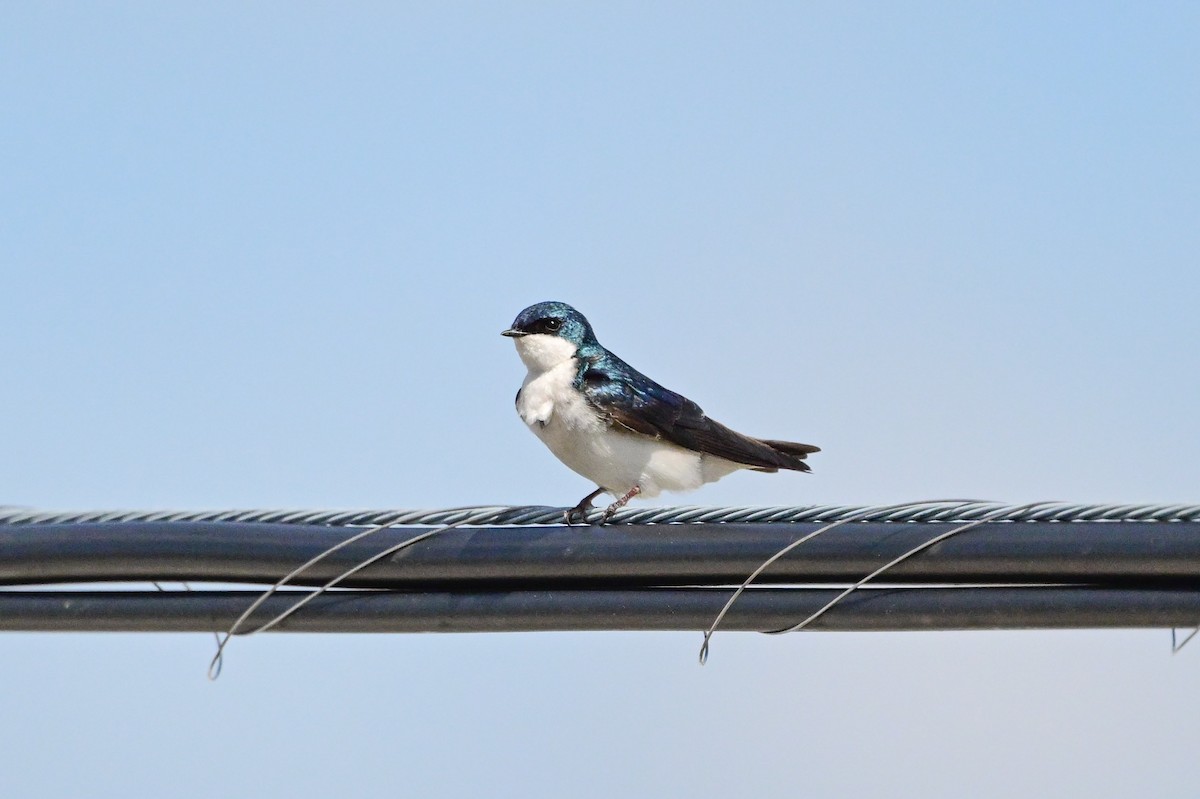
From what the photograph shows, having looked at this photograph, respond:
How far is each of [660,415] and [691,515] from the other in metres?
1.78

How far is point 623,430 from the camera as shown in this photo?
5.38 meters

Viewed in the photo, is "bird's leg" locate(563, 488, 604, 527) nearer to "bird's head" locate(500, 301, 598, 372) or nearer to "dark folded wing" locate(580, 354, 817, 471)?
"dark folded wing" locate(580, 354, 817, 471)

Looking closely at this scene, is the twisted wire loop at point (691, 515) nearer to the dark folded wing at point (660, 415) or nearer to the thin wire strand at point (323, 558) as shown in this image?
the thin wire strand at point (323, 558)

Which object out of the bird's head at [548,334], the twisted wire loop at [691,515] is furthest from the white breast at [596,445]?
the twisted wire loop at [691,515]

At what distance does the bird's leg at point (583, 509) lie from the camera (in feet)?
15.3

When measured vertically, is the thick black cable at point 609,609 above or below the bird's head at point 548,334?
below

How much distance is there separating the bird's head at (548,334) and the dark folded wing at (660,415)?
207 millimetres

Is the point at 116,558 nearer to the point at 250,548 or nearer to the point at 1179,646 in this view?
the point at 250,548

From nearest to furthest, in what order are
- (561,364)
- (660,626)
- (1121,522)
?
(1121,522) → (660,626) → (561,364)

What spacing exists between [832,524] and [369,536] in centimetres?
119

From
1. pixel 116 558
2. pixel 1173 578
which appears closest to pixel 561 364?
pixel 116 558

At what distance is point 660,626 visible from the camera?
11.9 feet

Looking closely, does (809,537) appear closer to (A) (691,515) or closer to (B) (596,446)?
(A) (691,515)

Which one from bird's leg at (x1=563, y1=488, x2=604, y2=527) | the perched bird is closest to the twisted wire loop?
bird's leg at (x1=563, y1=488, x2=604, y2=527)
